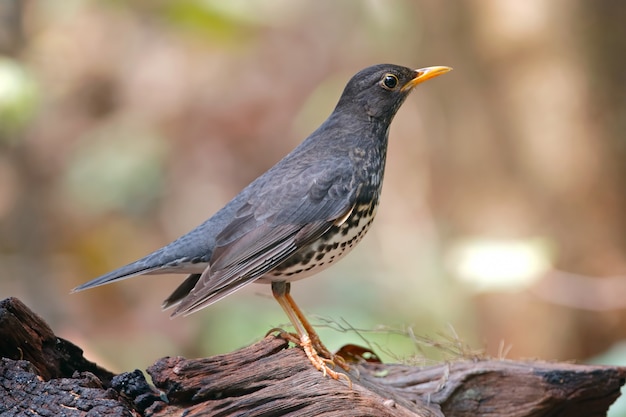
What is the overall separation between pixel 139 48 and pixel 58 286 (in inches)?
205

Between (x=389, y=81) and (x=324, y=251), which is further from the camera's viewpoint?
(x=389, y=81)

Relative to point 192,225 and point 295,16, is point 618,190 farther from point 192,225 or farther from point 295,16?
point 295,16

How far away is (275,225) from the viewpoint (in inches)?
162

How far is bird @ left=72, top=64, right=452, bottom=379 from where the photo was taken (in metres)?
3.93

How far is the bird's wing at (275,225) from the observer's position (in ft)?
12.7

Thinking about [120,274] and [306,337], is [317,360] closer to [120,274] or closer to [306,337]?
[306,337]

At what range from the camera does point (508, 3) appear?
7109 mm

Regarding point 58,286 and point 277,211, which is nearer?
point 277,211

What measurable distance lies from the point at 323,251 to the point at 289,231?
213 mm

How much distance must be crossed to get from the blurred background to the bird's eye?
1533mm

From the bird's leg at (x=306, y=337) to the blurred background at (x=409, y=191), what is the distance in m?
0.88

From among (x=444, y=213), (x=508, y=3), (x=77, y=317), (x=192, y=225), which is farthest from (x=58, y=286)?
(x=508, y=3)

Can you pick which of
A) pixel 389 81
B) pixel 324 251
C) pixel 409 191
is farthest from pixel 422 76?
pixel 409 191

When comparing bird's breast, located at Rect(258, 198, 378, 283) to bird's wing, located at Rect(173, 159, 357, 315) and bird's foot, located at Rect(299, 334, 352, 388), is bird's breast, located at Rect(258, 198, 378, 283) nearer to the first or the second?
bird's wing, located at Rect(173, 159, 357, 315)
